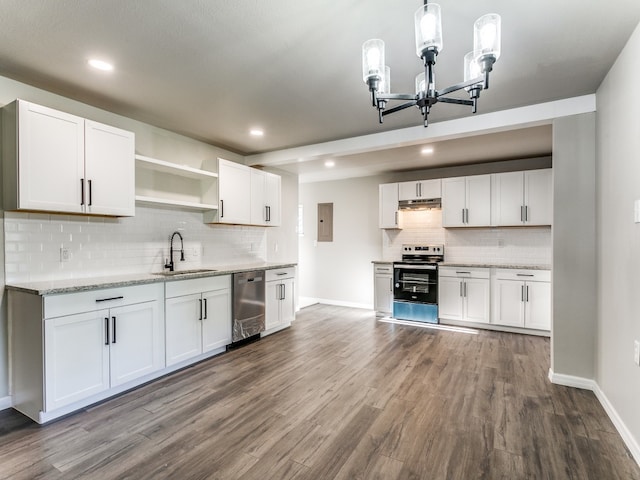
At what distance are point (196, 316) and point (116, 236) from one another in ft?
3.62

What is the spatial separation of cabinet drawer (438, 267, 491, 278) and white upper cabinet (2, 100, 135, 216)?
14.0 ft

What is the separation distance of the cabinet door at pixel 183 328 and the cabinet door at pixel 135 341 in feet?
0.30

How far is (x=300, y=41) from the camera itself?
2.13 m

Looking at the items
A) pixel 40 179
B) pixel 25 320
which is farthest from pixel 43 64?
pixel 25 320

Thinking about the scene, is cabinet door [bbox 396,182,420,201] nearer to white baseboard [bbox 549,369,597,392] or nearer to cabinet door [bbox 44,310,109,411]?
white baseboard [bbox 549,369,597,392]

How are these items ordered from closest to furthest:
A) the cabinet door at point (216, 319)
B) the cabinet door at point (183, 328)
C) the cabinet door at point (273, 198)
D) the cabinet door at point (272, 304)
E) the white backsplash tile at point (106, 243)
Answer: the white backsplash tile at point (106, 243)
the cabinet door at point (183, 328)
the cabinet door at point (216, 319)
the cabinet door at point (272, 304)
the cabinet door at point (273, 198)

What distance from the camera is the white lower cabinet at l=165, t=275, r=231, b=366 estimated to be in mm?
3219

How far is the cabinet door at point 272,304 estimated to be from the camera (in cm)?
444

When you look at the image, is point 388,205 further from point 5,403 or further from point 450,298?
point 5,403

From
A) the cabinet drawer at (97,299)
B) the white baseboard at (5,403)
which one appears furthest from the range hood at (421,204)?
the white baseboard at (5,403)

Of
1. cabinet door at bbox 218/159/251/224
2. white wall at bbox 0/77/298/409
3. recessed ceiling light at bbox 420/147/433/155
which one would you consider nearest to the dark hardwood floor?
white wall at bbox 0/77/298/409

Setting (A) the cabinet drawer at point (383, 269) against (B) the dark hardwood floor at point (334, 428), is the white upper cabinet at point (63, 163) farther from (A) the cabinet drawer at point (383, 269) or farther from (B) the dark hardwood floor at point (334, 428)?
(A) the cabinet drawer at point (383, 269)

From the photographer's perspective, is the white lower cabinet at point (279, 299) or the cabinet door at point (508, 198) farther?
the cabinet door at point (508, 198)

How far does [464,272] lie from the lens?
199 inches
